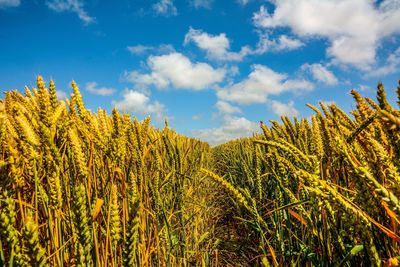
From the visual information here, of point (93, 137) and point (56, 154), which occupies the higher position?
point (93, 137)

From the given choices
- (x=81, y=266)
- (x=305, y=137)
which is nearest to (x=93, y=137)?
(x=81, y=266)

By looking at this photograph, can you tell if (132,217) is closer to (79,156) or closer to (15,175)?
(79,156)

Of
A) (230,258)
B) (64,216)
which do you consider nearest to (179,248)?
(230,258)

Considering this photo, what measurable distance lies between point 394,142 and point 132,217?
2.52 ft

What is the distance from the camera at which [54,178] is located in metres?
0.94

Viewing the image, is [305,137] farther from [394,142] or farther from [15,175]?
[15,175]

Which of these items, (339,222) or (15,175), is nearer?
(15,175)

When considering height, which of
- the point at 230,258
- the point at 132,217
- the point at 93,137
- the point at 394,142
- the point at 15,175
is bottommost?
the point at 230,258

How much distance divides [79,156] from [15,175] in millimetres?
235

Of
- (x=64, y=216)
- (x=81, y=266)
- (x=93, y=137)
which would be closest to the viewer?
(x=81, y=266)

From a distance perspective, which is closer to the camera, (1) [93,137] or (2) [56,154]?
(2) [56,154]

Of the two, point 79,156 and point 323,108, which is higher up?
point 323,108

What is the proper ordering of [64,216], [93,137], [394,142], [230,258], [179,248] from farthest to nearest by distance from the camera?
[230,258] → [179,248] → [93,137] → [64,216] → [394,142]

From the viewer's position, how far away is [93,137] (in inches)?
57.6
